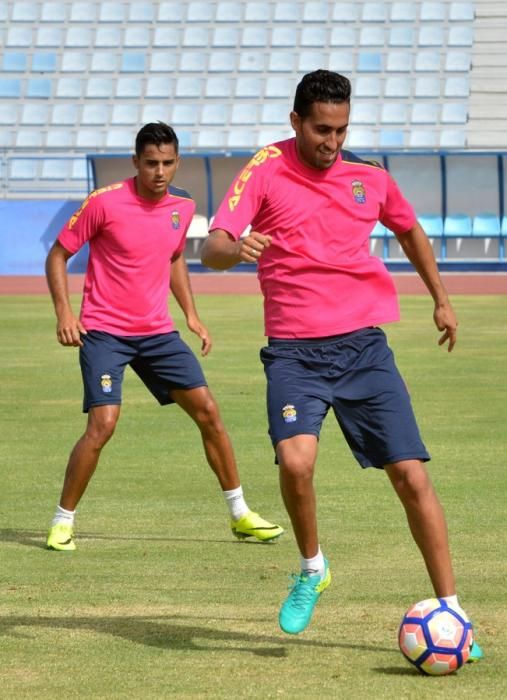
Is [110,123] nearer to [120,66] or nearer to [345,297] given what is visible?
[120,66]

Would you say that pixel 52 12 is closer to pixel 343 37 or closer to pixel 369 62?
pixel 343 37

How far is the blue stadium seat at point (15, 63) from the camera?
43062mm

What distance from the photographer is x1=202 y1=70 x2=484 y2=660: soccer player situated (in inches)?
206

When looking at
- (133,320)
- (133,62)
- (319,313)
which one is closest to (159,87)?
(133,62)

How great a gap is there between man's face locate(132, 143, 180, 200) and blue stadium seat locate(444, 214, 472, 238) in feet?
96.4

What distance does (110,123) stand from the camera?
137 ft

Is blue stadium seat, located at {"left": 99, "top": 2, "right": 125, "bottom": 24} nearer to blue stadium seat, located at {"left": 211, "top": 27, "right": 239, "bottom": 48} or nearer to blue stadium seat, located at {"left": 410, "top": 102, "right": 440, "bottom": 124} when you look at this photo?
blue stadium seat, located at {"left": 211, "top": 27, "right": 239, "bottom": 48}

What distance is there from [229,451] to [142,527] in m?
0.64

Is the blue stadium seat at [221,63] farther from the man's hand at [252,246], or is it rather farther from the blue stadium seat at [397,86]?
the man's hand at [252,246]

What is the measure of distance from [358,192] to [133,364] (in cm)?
271

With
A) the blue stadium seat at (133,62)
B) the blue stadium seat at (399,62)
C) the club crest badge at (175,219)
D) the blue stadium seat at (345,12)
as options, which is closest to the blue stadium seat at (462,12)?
the blue stadium seat at (399,62)

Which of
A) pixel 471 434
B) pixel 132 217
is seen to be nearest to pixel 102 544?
pixel 132 217

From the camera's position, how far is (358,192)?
5.49 m

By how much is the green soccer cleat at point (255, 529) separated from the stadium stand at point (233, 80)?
30.2 m
